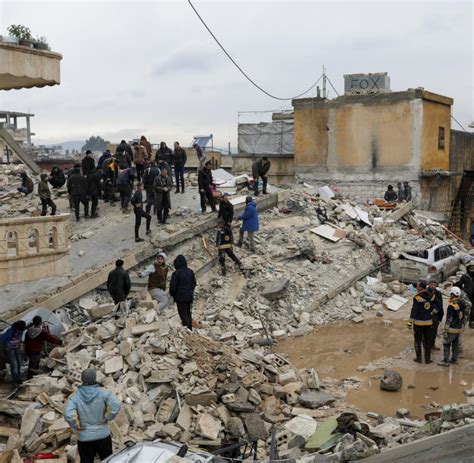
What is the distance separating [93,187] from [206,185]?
307 cm

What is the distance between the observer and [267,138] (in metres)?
33.2

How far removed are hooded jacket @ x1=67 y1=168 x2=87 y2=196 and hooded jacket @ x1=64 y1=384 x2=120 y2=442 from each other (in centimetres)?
1027

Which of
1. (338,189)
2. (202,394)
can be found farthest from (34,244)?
(338,189)

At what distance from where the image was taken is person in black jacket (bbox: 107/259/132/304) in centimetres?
1175

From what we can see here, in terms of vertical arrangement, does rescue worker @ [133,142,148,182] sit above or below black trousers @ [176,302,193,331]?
above

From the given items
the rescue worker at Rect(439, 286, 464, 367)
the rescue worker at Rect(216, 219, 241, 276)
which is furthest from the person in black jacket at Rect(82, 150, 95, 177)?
the rescue worker at Rect(439, 286, 464, 367)

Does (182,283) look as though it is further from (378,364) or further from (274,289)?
(378,364)

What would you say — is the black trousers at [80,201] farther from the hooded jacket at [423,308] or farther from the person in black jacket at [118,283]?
the hooded jacket at [423,308]

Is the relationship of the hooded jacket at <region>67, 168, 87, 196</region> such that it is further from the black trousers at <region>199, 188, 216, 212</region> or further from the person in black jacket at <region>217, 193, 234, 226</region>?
the person in black jacket at <region>217, 193, 234, 226</region>

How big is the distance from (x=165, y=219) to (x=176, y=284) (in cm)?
521

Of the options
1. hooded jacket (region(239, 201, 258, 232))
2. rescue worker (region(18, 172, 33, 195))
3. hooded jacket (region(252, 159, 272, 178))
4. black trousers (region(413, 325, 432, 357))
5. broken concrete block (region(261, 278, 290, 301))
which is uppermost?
hooded jacket (region(252, 159, 272, 178))

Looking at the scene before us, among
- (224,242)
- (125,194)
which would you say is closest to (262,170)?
(125,194)

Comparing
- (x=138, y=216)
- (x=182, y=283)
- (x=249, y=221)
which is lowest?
(x=182, y=283)

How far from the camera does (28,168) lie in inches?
1190
